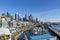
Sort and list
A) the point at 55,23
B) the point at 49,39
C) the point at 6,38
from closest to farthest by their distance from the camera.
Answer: the point at 6,38 < the point at 49,39 < the point at 55,23

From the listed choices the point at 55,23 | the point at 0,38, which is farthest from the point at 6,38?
the point at 55,23

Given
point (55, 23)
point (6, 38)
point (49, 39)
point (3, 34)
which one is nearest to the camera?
point (3, 34)

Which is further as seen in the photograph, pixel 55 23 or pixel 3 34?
pixel 55 23

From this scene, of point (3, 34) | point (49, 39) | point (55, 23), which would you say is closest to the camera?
point (3, 34)

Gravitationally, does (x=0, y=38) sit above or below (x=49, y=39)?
above

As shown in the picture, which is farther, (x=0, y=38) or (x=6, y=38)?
(x=6, y=38)

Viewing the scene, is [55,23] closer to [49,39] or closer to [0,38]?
Result: [49,39]

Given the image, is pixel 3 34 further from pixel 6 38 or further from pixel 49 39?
pixel 49 39

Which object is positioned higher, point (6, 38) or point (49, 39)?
point (6, 38)

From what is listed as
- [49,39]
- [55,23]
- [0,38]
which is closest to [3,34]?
[0,38]

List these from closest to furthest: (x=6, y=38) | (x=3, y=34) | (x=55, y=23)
→ (x=3, y=34) < (x=6, y=38) < (x=55, y=23)
